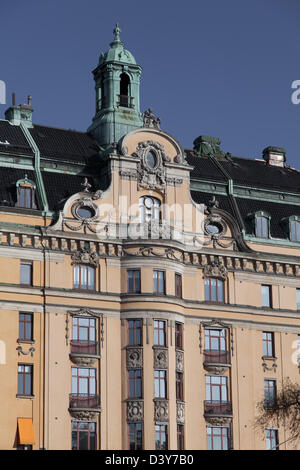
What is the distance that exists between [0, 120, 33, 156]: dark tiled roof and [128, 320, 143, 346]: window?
43.8ft

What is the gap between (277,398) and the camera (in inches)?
3713

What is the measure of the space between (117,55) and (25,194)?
1554 cm

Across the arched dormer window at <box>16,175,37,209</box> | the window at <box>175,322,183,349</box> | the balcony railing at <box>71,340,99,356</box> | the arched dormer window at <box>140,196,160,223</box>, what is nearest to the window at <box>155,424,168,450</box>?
the window at <box>175,322,183,349</box>

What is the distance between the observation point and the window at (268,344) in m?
95.6

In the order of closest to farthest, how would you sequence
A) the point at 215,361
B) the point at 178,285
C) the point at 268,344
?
1. the point at 178,285
2. the point at 215,361
3. the point at 268,344

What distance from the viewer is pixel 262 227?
97562mm

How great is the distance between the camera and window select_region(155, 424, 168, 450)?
8750 centimetres

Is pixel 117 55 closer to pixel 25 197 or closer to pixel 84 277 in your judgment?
pixel 25 197

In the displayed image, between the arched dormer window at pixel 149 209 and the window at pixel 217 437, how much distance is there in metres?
14.3

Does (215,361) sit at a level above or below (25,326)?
below

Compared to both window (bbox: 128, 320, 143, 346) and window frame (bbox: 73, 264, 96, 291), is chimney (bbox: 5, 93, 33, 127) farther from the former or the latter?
window (bbox: 128, 320, 143, 346)

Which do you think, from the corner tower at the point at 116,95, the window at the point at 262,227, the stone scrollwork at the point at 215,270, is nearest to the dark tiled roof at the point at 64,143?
the corner tower at the point at 116,95

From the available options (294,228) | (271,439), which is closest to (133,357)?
(271,439)

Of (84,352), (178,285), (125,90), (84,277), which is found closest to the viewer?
(84,352)
